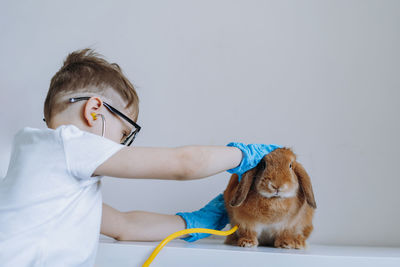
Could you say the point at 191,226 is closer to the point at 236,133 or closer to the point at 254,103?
the point at 236,133

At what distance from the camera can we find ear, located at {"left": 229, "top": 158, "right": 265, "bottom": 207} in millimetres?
845

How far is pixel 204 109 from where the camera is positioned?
1247 millimetres

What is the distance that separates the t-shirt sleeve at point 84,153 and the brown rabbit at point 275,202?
0.36 meters

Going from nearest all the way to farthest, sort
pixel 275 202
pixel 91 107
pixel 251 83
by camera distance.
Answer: pixel 91 107
pixel 275 202
pixel 251 83

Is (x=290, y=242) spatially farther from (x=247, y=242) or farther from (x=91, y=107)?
(x=91, y=107)

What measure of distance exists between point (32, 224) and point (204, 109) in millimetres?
726

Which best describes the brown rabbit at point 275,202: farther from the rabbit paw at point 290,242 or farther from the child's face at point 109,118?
the child's face at point 109,118

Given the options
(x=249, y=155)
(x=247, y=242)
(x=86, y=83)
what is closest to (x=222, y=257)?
(x=247, y=242)

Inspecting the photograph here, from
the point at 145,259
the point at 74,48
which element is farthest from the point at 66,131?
the point at 74,48

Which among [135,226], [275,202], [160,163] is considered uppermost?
[160,163]

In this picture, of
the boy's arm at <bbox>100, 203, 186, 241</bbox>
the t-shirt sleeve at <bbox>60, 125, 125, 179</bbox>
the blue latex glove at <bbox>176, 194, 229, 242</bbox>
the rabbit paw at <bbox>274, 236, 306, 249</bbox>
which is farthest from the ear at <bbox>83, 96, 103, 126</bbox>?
the rabbit paw at <bbox>274, 236, 306, 249</bbox>

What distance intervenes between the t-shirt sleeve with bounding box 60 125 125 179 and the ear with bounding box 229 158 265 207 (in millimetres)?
339

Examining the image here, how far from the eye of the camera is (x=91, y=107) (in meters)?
0.75

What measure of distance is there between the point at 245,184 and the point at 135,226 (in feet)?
1.04
